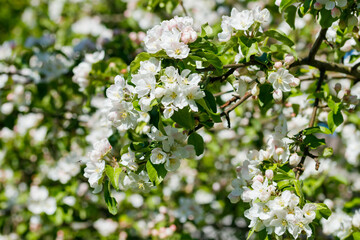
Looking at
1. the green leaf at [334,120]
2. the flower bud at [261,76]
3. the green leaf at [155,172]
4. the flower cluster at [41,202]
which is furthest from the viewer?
the flower cluster at [41,202]

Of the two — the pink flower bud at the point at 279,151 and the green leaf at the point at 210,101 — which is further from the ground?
the green leaf at the point at 210,101

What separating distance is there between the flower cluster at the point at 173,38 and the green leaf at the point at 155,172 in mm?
345

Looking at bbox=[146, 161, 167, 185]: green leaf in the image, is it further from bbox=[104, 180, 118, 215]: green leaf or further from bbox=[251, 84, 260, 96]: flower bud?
bbox=[251, 84, 260, 96]: flower bud

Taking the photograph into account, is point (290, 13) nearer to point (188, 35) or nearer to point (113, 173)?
point (188, 35)

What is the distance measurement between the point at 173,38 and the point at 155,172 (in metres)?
0.41

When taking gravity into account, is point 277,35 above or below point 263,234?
above

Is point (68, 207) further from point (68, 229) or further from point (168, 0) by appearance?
point (168, 0)

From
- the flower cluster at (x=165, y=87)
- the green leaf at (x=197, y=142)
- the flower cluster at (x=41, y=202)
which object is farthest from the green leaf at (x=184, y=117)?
the flower cluster at (x=41, y=202)

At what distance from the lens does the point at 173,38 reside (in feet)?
3.86

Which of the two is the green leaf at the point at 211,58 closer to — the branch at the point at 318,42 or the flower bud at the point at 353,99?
the branch at the point at 318,42

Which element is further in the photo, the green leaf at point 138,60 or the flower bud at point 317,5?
the flower bud at point 317,5

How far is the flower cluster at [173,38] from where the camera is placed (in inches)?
45.8

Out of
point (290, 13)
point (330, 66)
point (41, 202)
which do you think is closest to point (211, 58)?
point (290, 13)

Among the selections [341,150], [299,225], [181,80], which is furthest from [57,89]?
[341,150]
